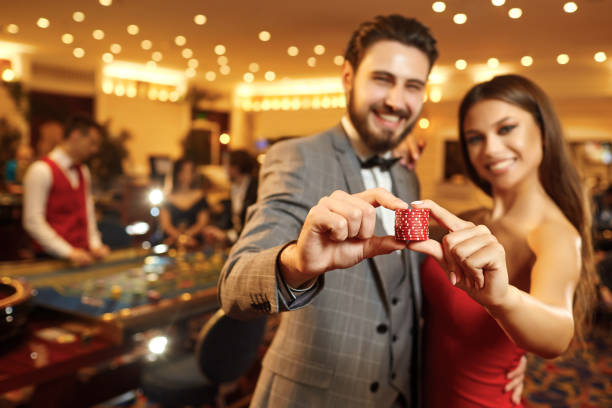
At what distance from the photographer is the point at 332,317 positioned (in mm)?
1045

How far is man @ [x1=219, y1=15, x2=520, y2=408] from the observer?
0.94m

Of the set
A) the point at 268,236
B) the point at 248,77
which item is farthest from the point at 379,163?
the point at 248,77

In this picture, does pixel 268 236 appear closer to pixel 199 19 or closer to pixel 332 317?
pixel 332 317

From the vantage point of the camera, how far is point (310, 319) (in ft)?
Answer: 3.46

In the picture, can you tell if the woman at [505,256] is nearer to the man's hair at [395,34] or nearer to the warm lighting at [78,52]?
the man's hair at [395,34]

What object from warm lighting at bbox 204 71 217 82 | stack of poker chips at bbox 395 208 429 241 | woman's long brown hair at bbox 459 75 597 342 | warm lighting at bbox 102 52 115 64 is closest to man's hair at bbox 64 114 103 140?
woman's long brown hair at bbox 459 75 597 342

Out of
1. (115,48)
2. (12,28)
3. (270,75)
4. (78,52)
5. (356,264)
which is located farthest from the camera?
(270,75)

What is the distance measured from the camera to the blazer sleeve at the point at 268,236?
2.61ft

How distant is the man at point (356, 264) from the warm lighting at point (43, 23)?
653 centimetres

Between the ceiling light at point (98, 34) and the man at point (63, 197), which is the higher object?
the ceiling light at point (98, 34)

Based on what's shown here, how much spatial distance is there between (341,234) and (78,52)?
9288mm

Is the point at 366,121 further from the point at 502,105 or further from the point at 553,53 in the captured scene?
the point at 553,53

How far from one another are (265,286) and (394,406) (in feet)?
1.84

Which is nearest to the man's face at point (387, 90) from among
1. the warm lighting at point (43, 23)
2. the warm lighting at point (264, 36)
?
the warm lighting at point (264, 36)
